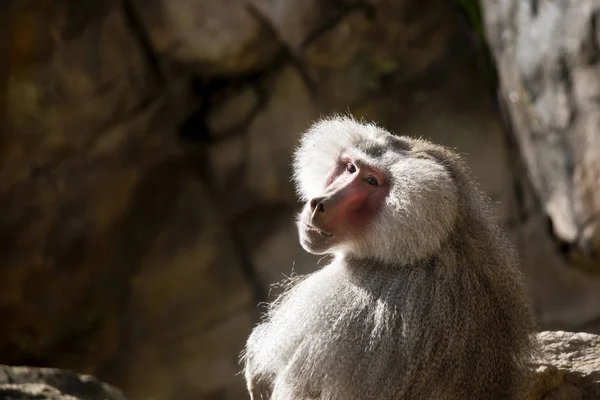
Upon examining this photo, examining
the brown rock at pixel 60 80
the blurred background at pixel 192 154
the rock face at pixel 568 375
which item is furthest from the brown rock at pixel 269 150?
the rock face at pixel 568 375

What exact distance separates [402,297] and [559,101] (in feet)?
10.2

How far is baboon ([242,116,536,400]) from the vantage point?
2822mm

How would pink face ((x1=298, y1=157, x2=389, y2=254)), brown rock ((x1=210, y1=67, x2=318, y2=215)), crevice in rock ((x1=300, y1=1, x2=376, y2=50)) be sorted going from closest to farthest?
pink face ((x1=298, y1=157, x2=389, y2=254))
crevice in rock ((x1=300, y1=1, x2=376, y2=50))
brown rock ((x1=210, y1=67, x2=318, y2=215))

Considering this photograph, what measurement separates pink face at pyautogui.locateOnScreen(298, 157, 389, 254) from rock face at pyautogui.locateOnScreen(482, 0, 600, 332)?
2672 millimetres

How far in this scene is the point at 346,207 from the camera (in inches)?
123

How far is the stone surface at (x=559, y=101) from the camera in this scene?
530 cm

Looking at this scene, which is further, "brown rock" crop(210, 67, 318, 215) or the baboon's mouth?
"brown rock" crop(210, 67, 318, 215)

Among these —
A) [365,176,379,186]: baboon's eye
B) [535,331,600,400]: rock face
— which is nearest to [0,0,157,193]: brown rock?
[365,176,379,186]: baboon's eye

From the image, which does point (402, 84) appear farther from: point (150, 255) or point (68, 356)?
point (68, 356)

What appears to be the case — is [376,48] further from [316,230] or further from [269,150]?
[316,230]

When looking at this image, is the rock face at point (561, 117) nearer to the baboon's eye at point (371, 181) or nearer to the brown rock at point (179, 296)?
the brown rock at point (179, 296)

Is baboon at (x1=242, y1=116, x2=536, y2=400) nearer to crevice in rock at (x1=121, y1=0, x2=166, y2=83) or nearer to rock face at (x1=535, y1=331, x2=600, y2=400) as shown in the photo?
rock face at (x1=535, y1=331, x2=600, y2=400)

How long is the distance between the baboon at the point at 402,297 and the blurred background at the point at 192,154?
338cm

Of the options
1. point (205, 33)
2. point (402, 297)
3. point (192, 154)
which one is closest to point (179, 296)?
point (192, 154)
